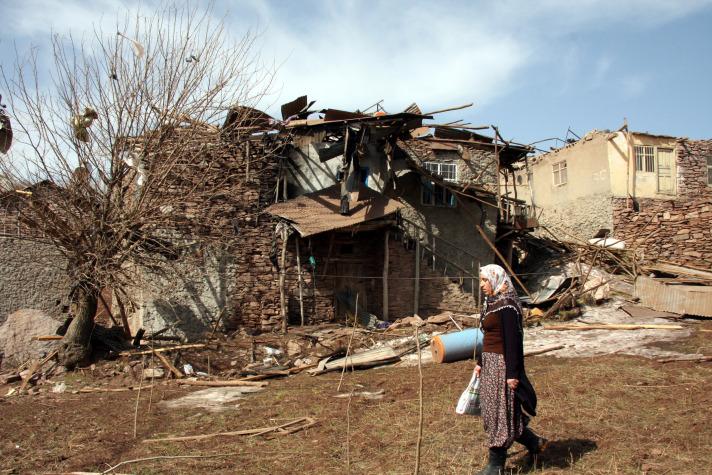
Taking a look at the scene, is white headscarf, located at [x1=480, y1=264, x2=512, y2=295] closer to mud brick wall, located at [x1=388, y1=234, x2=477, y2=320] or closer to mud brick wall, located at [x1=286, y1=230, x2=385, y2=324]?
mud brick wall, located at [x1=286, y1=230, x2=385, y2=324]

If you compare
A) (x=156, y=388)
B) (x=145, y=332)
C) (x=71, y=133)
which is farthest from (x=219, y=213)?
(x=156, y=388)

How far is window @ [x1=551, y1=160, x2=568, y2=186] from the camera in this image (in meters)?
21.6

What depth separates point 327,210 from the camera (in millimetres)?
13539

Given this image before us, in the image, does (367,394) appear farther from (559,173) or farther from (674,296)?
(559,173)

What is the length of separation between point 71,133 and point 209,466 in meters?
7.25

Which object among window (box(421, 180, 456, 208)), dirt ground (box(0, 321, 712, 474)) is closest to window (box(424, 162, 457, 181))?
window (box(421, 180, 456, 208))

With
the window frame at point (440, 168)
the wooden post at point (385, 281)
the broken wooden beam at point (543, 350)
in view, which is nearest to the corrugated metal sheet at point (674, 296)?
the broken wooden beam at point (543, 350)

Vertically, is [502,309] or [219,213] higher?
[219,213]

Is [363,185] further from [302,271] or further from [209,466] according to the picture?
[209,466]

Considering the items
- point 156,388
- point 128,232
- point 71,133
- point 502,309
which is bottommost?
point 156,388

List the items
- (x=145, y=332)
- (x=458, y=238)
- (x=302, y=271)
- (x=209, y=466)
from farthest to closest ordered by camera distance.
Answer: (x=458, y=238) → (x=302, y=271) → (x=145, y=332) → (x=209, y=466)

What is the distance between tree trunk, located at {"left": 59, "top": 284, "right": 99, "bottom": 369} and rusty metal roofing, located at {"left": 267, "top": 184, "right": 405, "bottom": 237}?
15.2ft

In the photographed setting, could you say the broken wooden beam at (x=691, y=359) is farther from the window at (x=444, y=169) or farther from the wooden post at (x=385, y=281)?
the window at (x=444, y=169)

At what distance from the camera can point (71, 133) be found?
9.73 m
